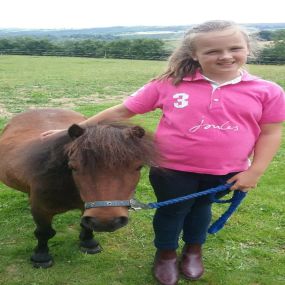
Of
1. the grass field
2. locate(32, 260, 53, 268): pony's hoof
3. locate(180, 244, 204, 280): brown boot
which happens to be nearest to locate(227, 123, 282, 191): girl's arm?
locate(180, 244, 204, 280): brown boot

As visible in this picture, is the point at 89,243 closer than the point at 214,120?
No

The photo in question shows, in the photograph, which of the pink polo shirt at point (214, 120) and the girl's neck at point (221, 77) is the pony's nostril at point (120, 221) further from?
the girl's neck at point (221, 77)

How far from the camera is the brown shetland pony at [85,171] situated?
243 centimetres

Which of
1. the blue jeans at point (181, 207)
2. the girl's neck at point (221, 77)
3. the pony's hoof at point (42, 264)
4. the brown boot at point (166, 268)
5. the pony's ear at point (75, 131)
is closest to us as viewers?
the pony's ear at point (75, 131)

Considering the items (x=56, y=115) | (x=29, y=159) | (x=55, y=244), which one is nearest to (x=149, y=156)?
(x=29, y=159)

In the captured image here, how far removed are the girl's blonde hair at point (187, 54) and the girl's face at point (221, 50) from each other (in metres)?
0.04

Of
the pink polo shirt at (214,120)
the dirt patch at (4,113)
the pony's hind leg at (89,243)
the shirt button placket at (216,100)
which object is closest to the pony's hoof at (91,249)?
the pony's hind leg at (89,243)

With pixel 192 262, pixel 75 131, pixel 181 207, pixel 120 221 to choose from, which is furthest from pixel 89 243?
pixel 75 131

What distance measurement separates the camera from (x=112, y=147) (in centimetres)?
242

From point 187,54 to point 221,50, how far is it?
0.30 meters

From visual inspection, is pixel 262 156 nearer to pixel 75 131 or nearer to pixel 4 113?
pixel 75 131

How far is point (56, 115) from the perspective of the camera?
4598 mm

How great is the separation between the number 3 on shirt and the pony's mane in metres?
0.33

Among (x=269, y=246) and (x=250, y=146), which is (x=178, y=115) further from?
(x=269, y=246)
